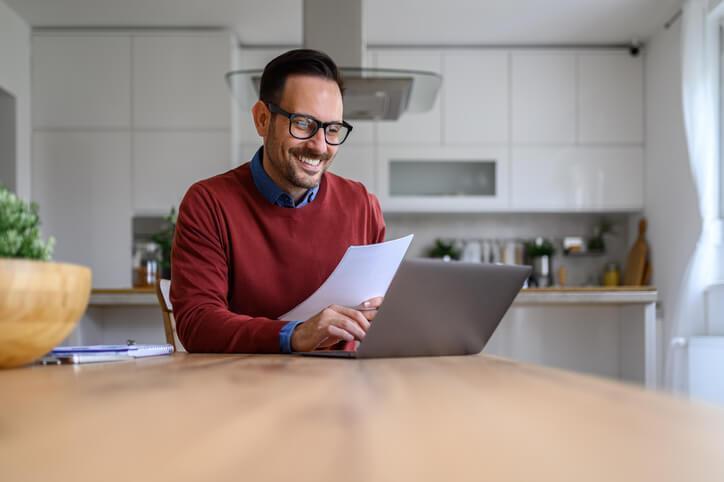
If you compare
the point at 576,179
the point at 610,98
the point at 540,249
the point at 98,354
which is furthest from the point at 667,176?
the point at 98,354

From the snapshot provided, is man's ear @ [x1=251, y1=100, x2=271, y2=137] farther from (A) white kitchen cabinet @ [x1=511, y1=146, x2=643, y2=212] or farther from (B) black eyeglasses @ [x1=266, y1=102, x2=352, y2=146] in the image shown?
(A) white kitchen cabinet @ [x1=511, y1=146, x2=643, y2=212]

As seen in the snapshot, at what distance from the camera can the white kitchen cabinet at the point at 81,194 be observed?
18.0ft

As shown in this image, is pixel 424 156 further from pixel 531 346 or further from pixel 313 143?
pixel 313 143

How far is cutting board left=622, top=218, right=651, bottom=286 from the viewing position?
5594 millimetres

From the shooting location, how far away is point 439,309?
3.83 feet

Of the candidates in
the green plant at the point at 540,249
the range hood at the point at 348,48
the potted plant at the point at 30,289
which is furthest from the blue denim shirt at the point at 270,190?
the green plant at the point at 540,249

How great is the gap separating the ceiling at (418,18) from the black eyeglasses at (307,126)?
127 inches

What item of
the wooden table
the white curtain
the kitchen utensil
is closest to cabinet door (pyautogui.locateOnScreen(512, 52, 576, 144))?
the kitchen utensil

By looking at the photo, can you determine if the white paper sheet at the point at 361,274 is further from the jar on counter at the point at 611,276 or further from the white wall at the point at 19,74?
the jar on counter at the point at 611,276

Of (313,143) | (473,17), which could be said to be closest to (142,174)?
(473,17)

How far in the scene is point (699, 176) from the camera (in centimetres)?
475

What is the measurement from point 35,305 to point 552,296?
136 inches

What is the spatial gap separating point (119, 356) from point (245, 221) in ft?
2.38

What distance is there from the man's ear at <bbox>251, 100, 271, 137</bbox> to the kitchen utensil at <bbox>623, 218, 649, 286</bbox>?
423 centimetres
